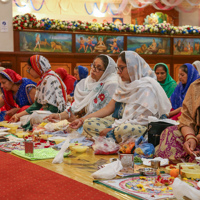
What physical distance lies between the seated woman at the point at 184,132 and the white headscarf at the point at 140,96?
60cm

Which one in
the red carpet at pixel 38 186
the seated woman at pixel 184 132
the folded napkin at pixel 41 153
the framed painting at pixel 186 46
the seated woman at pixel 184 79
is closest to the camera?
the red carpet at pixel 38 186

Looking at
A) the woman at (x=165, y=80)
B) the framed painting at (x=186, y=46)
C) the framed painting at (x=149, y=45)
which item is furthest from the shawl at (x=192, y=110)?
the framed painting at (x=186, y=46)

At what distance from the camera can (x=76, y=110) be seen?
454 cm

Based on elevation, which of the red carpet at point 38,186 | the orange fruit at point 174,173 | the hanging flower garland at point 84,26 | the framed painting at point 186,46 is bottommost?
the red carpet at point 38,186

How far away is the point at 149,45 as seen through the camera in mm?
10406

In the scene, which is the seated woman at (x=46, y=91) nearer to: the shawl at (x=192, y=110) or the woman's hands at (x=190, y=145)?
the shawl at (x=192, y=110)

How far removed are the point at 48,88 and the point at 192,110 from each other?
2.59m

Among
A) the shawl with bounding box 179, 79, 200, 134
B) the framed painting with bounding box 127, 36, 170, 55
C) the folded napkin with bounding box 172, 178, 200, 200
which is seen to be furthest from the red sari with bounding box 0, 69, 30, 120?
the framed painting with bounding box 127, 36, 170, 55

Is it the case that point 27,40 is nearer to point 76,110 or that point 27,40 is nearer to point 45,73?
point 45,73

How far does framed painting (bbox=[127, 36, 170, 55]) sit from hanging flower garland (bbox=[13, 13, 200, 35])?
20 cm

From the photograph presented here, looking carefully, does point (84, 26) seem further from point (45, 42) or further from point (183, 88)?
point (183, 88)

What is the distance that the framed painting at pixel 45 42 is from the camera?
9.22m

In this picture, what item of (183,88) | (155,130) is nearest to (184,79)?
(183,88)

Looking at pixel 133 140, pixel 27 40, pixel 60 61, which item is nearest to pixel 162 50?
pixel 60 61
